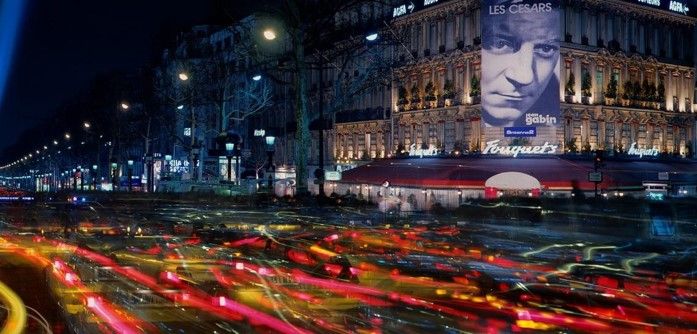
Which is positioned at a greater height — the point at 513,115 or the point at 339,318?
the point at 513,115

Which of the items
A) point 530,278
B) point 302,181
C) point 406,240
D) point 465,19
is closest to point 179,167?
point 465,19

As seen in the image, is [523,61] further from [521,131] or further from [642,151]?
[642,151]

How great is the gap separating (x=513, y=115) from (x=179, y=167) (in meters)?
50.1

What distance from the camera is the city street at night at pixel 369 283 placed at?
1073cm

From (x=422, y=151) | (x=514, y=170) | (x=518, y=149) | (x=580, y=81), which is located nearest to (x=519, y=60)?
(x=580, y=81)

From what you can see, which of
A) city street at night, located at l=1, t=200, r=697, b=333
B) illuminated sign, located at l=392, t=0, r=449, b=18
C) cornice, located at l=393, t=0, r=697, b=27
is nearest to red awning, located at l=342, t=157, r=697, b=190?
cornice, located at l=393, t=0, r=697, b=27

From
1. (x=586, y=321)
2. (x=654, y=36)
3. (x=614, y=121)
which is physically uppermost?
(x=654, y=36)

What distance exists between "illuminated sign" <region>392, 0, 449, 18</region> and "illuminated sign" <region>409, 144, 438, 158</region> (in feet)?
31.1

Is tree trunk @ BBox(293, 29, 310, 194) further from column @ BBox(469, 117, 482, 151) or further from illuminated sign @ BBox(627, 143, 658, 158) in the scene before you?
illuminated sign @ BBox(627, 143, 658, 158)

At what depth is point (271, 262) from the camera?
15.4 m

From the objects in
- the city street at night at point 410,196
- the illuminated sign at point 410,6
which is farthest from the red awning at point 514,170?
the illuminated sign at point 410,6

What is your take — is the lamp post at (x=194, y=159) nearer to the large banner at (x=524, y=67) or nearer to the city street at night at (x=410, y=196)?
the city street at night at (x=410, y=196)

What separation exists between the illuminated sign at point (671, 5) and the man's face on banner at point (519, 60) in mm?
8866

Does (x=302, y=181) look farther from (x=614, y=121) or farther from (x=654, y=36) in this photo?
(x=654, y=36)
